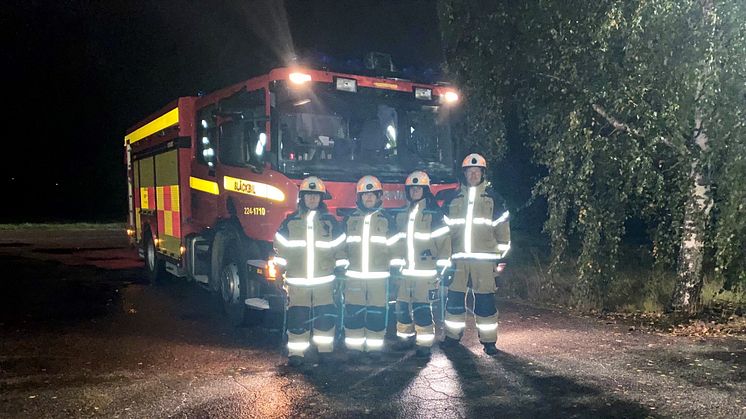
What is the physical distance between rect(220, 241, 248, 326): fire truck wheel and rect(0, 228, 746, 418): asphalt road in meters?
0.19

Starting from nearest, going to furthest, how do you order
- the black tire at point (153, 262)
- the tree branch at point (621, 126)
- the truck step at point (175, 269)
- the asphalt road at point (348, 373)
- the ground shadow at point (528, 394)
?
the ground shadow at point (528, 394) < the asphalt road at point (348, 373) < the tree branch at point (621, 126) < the truck step at point (175, 269) < the black tire at point (153, 262)

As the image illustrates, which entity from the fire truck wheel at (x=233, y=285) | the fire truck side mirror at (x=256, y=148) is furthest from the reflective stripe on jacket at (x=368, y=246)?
the fire truck wheel at (x=233, y=285)

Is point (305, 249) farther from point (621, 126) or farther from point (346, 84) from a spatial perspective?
point (621, 126)

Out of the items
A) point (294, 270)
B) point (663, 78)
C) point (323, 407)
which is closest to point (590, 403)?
point (323, 407)

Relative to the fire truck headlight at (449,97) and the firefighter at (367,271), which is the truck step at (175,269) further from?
the fire truck headlight at (449,97)

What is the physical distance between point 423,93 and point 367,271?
2.59 metres

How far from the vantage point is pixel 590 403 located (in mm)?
4828

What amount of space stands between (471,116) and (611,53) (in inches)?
78.3

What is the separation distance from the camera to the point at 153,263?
37.4 feet

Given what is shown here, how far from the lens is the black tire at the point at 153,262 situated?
36.4ft

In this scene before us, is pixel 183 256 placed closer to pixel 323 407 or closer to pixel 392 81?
pixel 392 81

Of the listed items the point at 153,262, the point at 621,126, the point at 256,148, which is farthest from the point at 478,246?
the point at 153,262

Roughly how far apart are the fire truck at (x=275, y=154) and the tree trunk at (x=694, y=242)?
2.83 m

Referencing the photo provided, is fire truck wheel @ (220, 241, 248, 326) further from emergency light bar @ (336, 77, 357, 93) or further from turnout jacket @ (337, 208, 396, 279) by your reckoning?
emergency light bar @ (336, 77, 357, 93)
